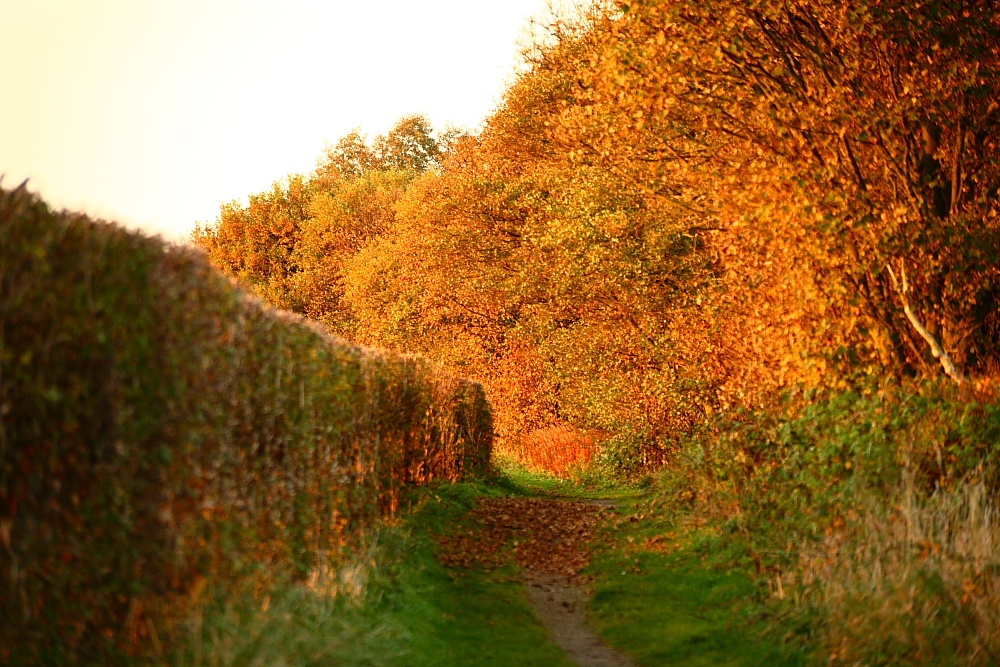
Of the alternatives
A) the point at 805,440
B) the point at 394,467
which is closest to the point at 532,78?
the point at 394,467

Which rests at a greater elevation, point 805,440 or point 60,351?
point 60,351

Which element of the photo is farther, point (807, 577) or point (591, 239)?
point (591, 239)

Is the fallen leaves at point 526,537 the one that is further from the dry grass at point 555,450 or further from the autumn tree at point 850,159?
the dry grass at point 555,450

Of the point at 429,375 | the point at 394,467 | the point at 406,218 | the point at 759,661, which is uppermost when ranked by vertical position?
the point at 406,218

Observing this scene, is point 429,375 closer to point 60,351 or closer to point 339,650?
point 339,650

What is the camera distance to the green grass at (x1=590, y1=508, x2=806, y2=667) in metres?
9.45

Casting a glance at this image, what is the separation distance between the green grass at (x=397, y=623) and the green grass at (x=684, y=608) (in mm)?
946

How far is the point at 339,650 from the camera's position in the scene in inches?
295

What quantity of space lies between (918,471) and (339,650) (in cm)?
649

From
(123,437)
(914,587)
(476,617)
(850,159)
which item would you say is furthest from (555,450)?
(123,437)

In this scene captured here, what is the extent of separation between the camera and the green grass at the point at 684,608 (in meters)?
9.45

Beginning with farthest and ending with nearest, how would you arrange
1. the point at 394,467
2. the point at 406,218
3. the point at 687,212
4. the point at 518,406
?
the point at 406,218 → the point at 518,406 → the point at 687,212 → the point at 394,467

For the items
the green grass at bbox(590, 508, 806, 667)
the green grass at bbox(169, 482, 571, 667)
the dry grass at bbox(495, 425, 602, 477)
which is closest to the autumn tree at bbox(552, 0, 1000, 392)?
the green grass at bbox(590, 508, 806, 667)

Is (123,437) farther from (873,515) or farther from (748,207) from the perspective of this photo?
(748,207)
